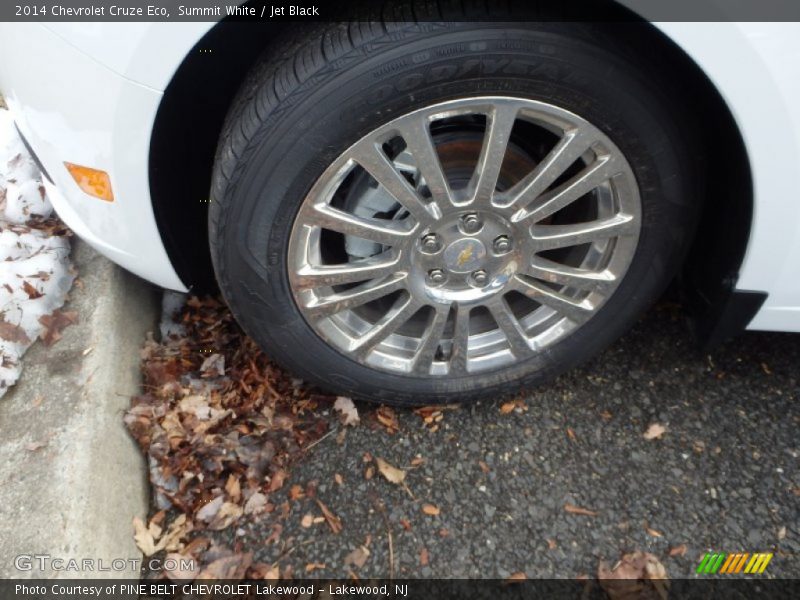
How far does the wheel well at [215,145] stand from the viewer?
151 cm

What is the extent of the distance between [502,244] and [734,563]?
113 centimetres

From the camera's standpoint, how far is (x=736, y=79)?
4.48ft

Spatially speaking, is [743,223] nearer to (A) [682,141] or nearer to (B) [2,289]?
(A) [682,141]

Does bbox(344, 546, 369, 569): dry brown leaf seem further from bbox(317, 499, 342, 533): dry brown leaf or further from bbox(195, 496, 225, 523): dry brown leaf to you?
bbox(195, 496, 225, 523): dry brown leaf

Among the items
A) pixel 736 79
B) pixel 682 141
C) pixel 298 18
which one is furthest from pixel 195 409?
pixel 736 79

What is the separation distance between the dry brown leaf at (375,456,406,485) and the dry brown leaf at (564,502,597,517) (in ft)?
1.67

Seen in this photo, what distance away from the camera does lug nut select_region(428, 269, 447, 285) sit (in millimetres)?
1793

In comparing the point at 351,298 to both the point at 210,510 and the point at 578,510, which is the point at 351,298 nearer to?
the point at 210,510

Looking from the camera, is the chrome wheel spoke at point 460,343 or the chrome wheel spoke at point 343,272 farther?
the chrome wheel spoke at point 460,343

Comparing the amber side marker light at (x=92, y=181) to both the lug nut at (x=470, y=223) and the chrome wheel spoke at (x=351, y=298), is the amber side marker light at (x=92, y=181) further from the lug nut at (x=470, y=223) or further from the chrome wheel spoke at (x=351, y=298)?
the lug nut at (x=470, y=223)

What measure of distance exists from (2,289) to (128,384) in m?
0.55

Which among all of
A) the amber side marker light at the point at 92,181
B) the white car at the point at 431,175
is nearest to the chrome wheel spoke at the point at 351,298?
the white car at the point at 431,175

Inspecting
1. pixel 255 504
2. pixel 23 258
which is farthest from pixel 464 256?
pixel 23 258

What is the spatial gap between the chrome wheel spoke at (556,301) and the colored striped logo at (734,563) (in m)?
0.77
